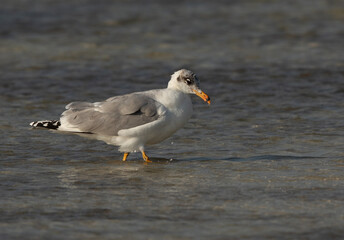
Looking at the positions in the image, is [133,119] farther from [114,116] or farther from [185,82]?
[185,82]

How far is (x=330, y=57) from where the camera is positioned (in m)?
14.0

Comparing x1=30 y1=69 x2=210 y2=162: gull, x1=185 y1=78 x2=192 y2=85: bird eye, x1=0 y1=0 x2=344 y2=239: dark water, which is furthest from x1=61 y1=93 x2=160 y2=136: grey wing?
x1=185 y1=78 x2=192 y2=85: bird eye

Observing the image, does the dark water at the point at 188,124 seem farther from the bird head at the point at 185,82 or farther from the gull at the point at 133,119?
the bird head at the point at 185,82

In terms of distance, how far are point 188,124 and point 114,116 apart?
1.95m

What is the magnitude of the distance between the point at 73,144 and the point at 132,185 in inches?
79.3

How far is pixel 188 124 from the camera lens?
32.5 ft

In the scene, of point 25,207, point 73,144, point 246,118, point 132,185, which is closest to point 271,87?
point 246,118

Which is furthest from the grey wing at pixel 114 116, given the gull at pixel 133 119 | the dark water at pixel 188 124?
the dark water at pixel 188 124

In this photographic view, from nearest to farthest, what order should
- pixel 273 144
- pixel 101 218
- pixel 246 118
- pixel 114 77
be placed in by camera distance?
pixel 101 218, pixel 273 144, pixel 246 118, pixel 114 77

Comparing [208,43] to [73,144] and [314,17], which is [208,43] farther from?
[73,144]

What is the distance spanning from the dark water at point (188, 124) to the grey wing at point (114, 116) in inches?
14.3

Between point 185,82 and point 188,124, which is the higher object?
point 185,82

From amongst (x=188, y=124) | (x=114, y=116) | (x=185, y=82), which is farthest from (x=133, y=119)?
(x=188, y=124)

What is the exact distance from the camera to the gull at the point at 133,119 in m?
8.02
